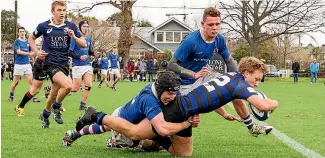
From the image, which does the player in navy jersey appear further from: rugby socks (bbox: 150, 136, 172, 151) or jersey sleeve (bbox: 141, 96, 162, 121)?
jersey sleeve (bbox: 141, 96, 162, 121)

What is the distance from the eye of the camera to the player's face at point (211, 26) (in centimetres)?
752

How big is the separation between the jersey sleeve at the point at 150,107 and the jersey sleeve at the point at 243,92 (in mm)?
845

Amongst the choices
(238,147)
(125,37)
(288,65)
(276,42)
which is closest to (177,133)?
(238,147)

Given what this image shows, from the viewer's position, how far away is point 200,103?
6172 millimetres

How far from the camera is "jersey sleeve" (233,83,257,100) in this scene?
240 inches

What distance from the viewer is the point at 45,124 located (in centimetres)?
923

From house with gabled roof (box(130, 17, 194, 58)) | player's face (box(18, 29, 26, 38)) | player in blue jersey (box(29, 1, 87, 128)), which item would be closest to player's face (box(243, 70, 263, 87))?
player in blue jersey (box(29, 1, 87, 128))

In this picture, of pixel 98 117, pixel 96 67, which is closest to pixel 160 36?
pixel 96 67

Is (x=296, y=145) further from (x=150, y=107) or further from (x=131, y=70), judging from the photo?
(x=131, y=70)

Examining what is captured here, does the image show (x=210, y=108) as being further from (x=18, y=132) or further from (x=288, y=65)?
(x=288, y=65)

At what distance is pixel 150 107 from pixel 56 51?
13.0 feet

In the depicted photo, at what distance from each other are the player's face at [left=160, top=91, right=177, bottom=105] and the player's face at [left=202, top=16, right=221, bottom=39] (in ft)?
5.52

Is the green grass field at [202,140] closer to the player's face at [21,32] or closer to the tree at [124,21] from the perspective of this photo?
the player's face at [21,32]

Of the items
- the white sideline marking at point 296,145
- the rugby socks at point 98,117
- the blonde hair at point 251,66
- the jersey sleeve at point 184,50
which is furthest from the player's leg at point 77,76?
the blonde hair at point 251,66
